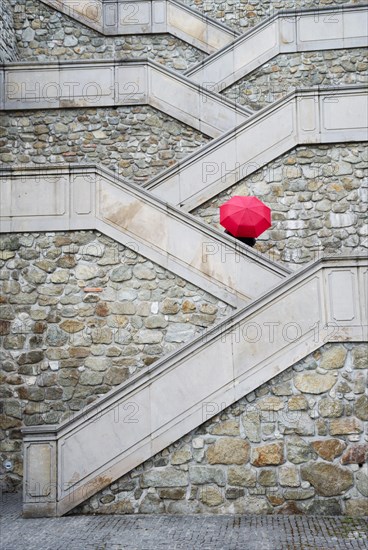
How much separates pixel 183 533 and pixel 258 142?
5.74 metres

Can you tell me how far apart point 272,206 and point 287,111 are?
58.3 inches

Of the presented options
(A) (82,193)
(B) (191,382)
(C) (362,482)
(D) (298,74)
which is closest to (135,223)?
(A) (82,193)

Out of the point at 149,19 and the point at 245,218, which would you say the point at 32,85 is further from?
the point at 245,218

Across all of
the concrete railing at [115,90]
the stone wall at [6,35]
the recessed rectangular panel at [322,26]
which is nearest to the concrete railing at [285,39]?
the recessed rectangular panel at [322,26]

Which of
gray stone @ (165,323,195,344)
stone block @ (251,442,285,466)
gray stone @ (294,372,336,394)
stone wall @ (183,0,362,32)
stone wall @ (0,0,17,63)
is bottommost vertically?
stone block @ (251,442,285,466)

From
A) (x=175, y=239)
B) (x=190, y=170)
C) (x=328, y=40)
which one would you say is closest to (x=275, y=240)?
(x=190, y=170)

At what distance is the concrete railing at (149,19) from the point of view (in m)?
12.4

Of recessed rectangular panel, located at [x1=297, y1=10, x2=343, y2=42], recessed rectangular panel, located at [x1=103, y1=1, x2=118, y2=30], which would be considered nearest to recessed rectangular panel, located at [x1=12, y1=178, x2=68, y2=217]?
recessed rectangular panel, located at [x1=297, y1=10, x2=343, y2=42]

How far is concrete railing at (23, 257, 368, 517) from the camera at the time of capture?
5.68 m

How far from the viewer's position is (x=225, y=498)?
18.4ft

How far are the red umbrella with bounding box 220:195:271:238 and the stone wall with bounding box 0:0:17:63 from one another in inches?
255

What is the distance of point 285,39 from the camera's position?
11109 mm

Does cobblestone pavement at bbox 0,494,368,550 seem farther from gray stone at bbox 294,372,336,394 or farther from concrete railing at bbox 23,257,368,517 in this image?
gray stone at bbox 294,372,336,394

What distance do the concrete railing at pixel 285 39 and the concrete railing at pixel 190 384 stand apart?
22.1ft
